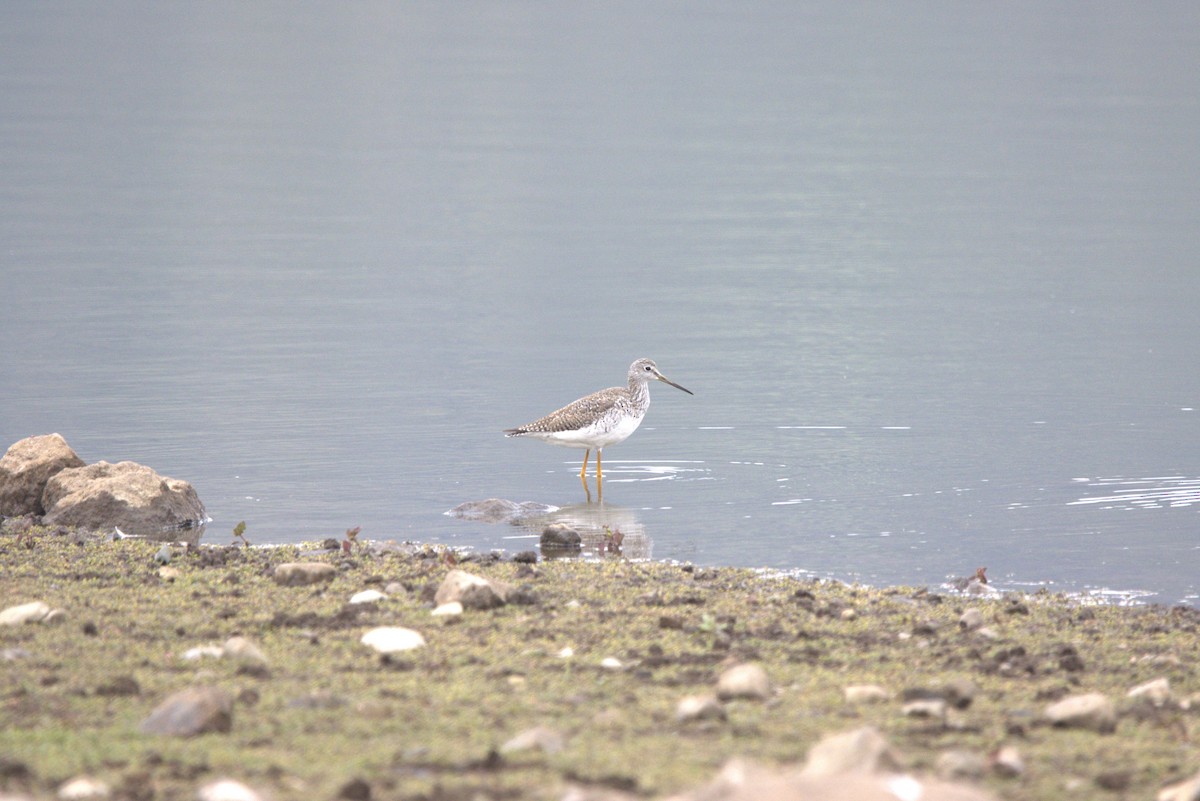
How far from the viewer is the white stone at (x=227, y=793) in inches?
234

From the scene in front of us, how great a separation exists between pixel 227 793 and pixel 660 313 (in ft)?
71.0

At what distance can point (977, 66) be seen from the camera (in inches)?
3529

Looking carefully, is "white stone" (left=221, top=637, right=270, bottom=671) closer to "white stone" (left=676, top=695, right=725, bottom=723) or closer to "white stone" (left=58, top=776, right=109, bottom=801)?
"white stone" (left=58, top=776, right=109, bottom=801)

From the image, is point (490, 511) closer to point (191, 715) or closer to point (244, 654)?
point (244, 654)

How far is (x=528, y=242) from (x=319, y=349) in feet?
41.1

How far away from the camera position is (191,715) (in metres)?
7.02

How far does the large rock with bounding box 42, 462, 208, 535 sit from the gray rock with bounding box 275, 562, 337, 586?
328cm

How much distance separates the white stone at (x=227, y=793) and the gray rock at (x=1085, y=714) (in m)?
3.71

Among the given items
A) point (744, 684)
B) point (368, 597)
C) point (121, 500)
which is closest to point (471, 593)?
point (368, 597)

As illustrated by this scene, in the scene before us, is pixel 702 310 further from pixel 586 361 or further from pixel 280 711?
pixel 280 711

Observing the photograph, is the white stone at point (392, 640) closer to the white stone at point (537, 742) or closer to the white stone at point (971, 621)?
the white stone at point (537, 742)

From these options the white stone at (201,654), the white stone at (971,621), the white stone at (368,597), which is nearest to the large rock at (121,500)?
the white stone at (368,597)

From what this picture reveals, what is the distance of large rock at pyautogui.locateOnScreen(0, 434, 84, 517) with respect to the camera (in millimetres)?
14375

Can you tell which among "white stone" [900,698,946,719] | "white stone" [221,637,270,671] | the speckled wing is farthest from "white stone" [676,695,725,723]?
the speckled wing
